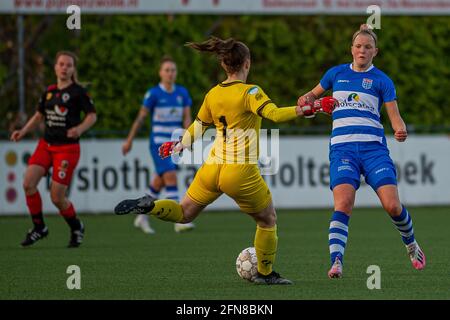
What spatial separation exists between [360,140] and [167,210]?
5.85 ft

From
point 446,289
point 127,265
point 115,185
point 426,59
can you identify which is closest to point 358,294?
point 446,289

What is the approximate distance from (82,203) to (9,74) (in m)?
3.09

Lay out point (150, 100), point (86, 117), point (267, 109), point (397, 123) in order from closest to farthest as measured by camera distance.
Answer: point (267, 109), point (397, 123), point (86, 117), point (150, 100)

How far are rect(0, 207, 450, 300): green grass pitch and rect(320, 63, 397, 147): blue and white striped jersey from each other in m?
1.17

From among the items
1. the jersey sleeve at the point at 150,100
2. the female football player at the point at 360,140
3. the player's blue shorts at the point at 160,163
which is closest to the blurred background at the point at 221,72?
the player's blue shorts at the point at 160,163

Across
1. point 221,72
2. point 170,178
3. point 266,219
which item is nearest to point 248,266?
point 266,219

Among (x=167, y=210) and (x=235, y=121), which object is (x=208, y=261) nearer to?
(x=167, y=210)

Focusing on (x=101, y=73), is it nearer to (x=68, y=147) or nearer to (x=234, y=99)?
(x=68, y=147)

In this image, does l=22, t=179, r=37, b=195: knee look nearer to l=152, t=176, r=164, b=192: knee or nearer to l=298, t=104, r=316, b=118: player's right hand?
l=152, t=176, r=164, b=192: knee

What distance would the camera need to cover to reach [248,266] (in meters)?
9.13

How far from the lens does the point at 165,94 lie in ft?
50.9

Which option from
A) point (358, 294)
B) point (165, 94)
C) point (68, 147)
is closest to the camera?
point (358, 294)

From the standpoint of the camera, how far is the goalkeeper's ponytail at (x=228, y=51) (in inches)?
345

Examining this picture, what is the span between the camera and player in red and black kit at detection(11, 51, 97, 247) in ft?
41.2
